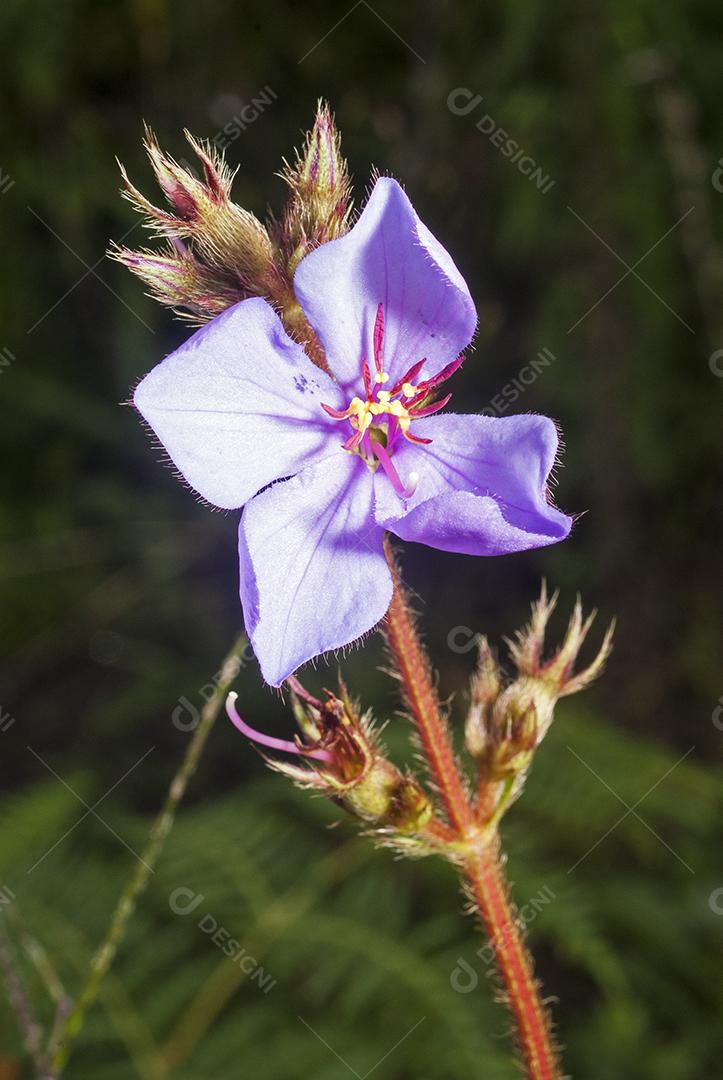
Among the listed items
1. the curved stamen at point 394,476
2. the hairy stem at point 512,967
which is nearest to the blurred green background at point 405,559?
the hairy stem at point 512,967

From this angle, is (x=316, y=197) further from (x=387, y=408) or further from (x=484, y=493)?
(x=484, y=493)

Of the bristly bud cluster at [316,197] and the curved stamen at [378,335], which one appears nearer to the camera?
the bristly bud cluster at [316,197]

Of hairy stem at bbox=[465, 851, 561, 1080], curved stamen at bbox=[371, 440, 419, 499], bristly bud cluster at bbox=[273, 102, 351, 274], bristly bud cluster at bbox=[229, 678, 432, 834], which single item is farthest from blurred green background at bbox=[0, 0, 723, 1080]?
bristly bud cluster at bbox=[273, 102, 351, 274]

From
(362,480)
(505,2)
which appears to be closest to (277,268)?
(362,480)

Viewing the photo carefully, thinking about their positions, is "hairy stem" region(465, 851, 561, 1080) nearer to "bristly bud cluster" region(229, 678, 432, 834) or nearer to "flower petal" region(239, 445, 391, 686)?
"bristly bud cluster" region(229, 678, 432, 834)

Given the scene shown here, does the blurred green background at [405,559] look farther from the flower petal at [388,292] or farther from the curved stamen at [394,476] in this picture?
the flower petal at [388,292]

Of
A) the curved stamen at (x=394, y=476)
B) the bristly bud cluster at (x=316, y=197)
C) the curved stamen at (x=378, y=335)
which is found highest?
the bristly bud cluster at (x=316, y=197)

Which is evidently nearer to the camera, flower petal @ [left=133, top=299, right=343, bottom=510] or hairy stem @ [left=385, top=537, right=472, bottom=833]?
flower petal @ [left=133, top=299, right=343, bottom=510]

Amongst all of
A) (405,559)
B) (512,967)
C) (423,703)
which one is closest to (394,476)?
(423,703)

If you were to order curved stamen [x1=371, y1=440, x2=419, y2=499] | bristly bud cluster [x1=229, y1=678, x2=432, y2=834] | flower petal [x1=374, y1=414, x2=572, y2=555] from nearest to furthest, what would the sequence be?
flower petal [x1=374, y1=414, x2=572, y2=555], bristly bud cluster [x1=229, y1=678, x2=432, y2=834], curved stamen [x1=371, y1=440, x2=419, y2=499]
